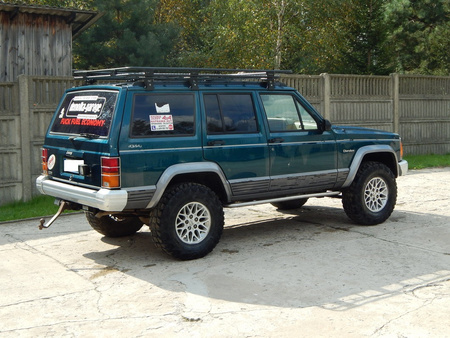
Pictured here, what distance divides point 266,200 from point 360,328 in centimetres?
299

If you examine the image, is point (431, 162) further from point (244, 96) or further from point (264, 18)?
point (264, 18)

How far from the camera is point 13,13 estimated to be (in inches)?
527

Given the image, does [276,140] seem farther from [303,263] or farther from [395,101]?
[395,101]

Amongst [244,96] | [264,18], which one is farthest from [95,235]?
[264,18]

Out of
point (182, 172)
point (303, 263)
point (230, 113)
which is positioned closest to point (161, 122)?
point (182, 172)

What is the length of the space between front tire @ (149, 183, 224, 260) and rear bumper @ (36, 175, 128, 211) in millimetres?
516

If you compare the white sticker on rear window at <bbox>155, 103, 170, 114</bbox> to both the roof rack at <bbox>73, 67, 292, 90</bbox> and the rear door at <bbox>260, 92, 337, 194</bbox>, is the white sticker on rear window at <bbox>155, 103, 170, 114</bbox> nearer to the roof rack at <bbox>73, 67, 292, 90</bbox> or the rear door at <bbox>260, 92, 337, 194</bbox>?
the roof rack at <bbox>73, 67, 292, 90</bbox>

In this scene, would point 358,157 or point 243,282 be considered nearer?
point 243,282

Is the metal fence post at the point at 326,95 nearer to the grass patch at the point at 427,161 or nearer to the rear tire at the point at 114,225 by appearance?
the grass patch at the point at 427,161

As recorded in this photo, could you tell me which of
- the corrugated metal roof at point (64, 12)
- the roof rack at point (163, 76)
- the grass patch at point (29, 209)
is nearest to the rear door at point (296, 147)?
the roof rack at point (163, 76)

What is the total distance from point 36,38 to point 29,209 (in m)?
5.47

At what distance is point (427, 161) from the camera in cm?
1545

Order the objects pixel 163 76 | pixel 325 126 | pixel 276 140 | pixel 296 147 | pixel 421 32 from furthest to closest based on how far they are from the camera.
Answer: pixel 421 32 < pixel 325 126 < pixel 296 147 < pixel 276 140 < pixel 163 76

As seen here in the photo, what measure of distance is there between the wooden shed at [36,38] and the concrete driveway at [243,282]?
578 cm
